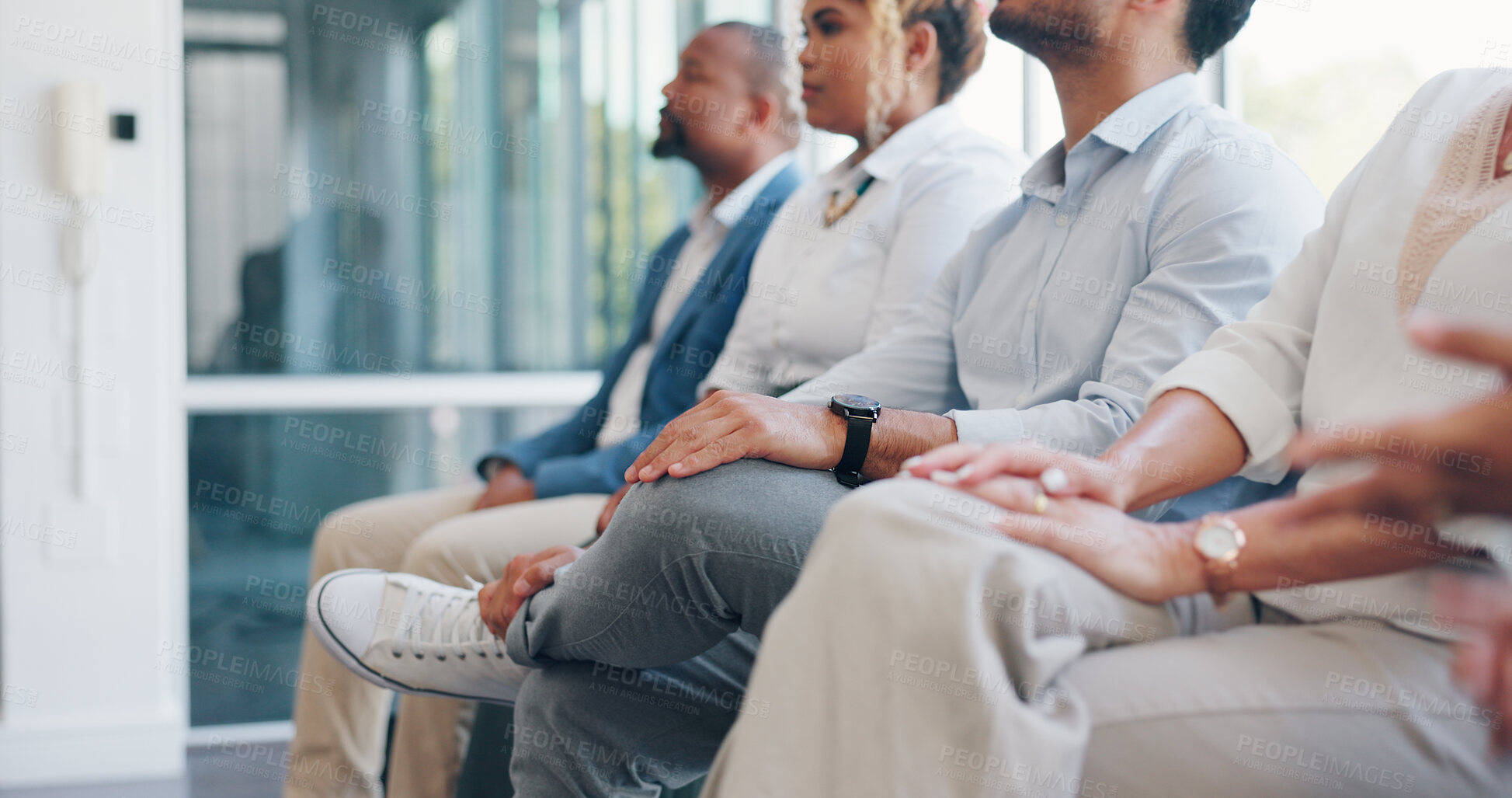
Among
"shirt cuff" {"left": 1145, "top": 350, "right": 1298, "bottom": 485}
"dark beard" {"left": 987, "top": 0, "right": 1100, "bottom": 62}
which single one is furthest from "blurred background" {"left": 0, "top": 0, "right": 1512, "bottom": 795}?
"shirt cuff" {"left": 1145, "top": 350, "right": 1298, "bottom": 485}

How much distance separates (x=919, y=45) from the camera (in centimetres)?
187

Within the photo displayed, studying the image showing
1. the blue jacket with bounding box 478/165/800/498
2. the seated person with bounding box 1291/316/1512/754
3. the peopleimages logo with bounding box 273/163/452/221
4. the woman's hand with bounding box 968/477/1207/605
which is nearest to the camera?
the seated person with bounding box 1291/316/1512/754

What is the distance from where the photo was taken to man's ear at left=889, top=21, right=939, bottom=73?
1.86 metres

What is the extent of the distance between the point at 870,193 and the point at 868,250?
0.11 metres

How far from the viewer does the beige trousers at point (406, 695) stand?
1.79 meters

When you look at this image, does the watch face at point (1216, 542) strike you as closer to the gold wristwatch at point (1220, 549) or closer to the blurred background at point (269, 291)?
the gold wristwatch at point (1220, 549)

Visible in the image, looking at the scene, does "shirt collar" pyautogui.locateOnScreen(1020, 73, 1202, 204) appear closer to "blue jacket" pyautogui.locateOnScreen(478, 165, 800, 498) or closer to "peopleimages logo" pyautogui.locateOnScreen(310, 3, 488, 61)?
"blue jacket" pyautogui.locateOnScreen(478, 165, 800, 498)

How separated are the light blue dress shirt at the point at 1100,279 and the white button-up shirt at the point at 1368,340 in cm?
10

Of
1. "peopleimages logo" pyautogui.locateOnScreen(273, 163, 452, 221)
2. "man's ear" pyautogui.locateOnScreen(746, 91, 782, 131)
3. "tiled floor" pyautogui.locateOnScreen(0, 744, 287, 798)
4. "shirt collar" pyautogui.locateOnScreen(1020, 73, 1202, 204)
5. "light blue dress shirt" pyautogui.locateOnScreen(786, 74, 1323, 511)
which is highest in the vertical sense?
"man's ear" pyautogui.locateOnScreen(746, 91, 782, 131)

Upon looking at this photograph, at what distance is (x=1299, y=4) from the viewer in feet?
5.56

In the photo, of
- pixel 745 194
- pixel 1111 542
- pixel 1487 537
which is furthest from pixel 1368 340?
pixel 745 194

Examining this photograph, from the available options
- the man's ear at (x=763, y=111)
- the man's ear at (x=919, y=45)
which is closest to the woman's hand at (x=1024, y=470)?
the man's ear at (x=919, y=45)

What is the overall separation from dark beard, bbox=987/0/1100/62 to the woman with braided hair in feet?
1.01

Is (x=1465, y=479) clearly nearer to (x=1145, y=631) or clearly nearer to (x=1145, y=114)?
(x=1145, y=631)
